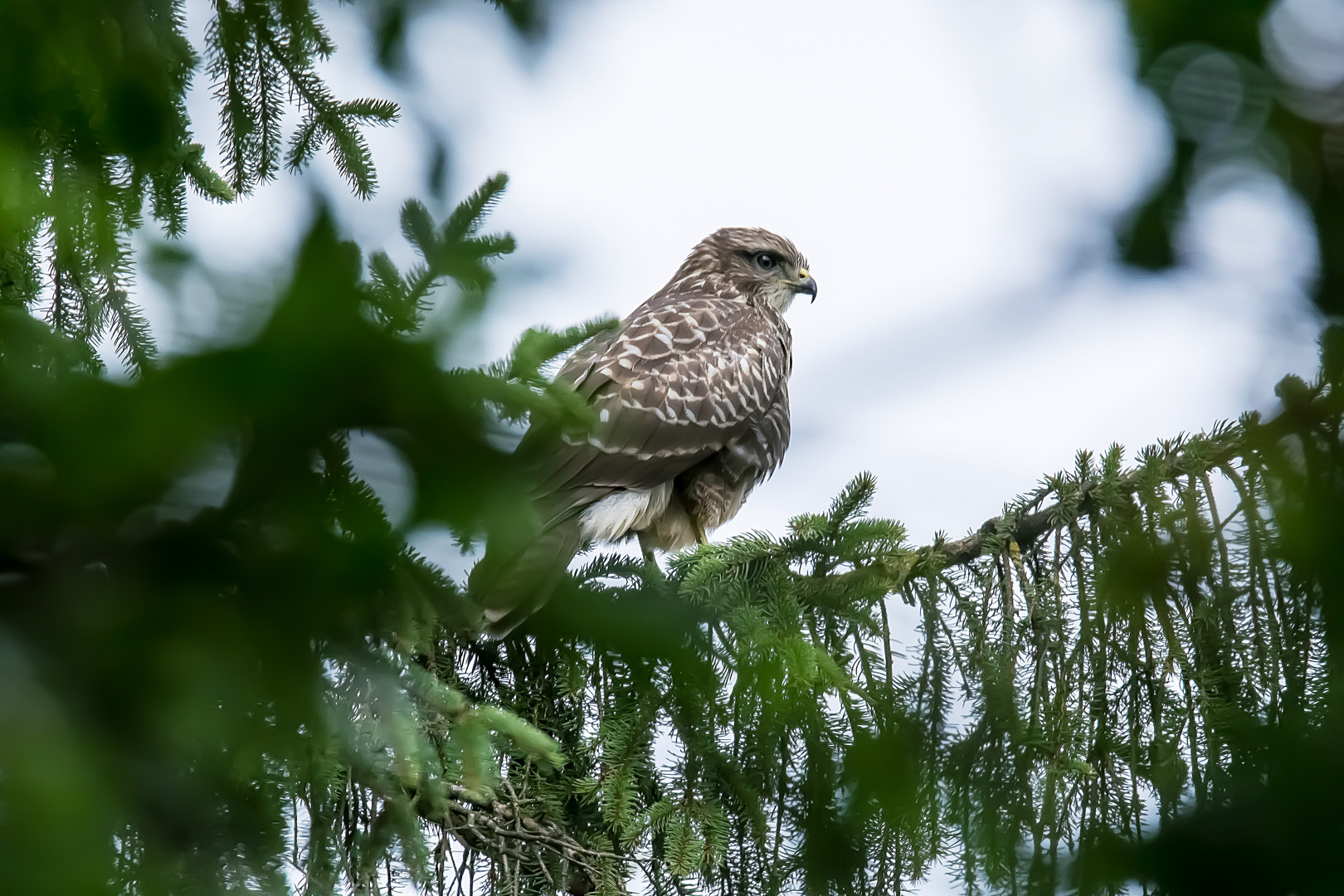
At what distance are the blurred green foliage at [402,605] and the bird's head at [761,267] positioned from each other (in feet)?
12.2

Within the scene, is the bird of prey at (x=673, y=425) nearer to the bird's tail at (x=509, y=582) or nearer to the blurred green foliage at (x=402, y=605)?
the bird's tail at (x=509, y=582)

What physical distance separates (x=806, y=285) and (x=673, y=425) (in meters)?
1.77

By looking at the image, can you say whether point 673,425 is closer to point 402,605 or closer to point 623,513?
point 623,513

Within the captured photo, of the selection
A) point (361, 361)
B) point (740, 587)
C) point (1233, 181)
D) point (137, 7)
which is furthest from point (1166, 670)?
point (137, 7)

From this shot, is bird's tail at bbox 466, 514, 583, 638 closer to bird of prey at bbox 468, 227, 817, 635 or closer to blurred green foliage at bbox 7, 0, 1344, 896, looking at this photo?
blurred green foliage at bbox 7, 0, 1344, 896

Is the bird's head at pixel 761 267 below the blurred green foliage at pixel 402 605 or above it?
above

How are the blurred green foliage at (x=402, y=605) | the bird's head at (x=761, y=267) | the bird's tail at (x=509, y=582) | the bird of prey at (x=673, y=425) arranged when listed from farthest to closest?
the bird's head at (x=761, y=267) < the bird of prey at (x=673, y=425) < the bird's tail at (x=509, y=582) < the blurred green foliage at (x=402, y=605)

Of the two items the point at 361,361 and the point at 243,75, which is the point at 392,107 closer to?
the point at 243,75

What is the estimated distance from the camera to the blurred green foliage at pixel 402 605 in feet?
2.40

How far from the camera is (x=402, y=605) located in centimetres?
103

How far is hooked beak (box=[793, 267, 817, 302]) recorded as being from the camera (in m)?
6.32

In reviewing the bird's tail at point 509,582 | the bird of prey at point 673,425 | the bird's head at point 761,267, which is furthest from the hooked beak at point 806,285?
the bird's tail at point 509,582

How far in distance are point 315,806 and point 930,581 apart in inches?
64.6

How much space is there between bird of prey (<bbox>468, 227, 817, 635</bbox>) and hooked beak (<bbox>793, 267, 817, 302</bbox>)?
1.41ft
